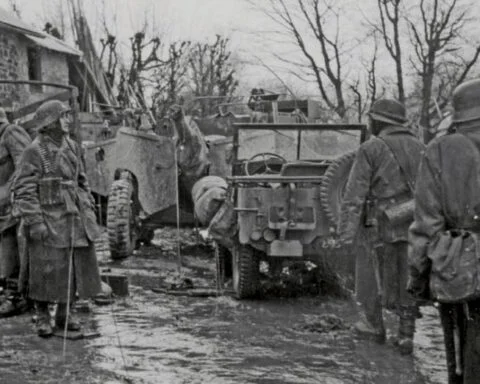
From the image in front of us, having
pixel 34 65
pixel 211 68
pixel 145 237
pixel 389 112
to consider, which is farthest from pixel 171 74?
pixel 389 112

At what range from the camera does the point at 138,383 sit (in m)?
5.32

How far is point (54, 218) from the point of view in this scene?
22.0ft

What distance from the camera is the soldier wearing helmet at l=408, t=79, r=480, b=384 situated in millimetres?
3797

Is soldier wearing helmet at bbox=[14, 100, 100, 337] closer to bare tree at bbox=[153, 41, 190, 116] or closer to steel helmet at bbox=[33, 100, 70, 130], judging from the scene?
steel helmet at bbox=[33, 100, 70, 130]

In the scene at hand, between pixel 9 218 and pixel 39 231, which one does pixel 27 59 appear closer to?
pixel 9 218

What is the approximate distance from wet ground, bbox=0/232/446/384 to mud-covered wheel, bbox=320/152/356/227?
92 cm

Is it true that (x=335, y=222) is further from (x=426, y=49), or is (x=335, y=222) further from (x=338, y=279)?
(x=426, y=49)

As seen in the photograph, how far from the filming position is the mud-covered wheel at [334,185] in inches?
296

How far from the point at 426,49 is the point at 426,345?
22.4m

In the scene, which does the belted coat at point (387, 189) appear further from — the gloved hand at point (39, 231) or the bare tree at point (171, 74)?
the bare tree at point (171, 74)

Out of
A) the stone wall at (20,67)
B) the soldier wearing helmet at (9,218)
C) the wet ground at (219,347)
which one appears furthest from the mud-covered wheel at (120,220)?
the stone wall at (20,67)

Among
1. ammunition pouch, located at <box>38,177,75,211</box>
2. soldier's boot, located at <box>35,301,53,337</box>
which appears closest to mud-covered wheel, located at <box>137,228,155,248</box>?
soldier's boot, located at <box>35,301,53,337</box>

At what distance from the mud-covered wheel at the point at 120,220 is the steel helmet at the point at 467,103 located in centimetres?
836

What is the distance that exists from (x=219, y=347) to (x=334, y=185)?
1.98m
